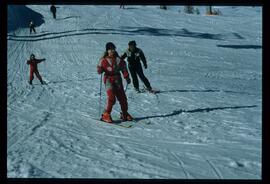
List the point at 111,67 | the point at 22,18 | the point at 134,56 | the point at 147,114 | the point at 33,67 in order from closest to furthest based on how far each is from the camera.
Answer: the point at 111,67
the point at 147,114
the point at 134,56
the point at 33,67
the point at 22,18

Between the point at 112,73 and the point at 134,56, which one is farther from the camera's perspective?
the point at 134,56

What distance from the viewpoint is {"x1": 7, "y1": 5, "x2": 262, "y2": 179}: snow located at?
5.92m

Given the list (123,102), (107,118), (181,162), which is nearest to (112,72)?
(123,102)

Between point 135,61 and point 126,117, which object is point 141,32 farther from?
point 126,117

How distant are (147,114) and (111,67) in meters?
1.46

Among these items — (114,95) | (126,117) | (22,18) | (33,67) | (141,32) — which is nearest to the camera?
(114,95)

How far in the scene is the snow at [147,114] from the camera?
233 inches

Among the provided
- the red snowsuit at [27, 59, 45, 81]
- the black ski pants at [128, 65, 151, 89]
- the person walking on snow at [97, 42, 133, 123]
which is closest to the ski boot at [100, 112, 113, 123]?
the person walking on snow at [97, 42, 133, 123]

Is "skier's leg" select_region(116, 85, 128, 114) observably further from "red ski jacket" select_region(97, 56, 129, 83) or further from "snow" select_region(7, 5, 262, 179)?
"snow" select_region(7, 5, 262, 179)

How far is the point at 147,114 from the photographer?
29.3 ft

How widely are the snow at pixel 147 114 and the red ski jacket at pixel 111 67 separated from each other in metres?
0.84

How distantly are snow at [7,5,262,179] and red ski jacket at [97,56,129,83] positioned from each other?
0.84 metres

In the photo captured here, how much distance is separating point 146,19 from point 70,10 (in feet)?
20.3
